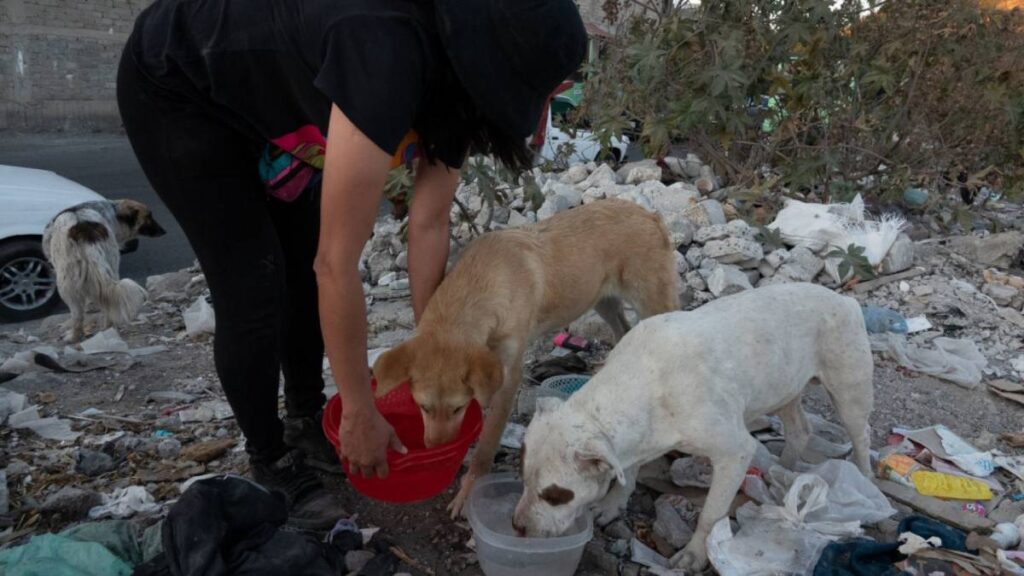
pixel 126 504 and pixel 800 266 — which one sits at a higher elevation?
pixel 126 504

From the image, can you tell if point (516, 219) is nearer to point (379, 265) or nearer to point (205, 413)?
point (379, 265)

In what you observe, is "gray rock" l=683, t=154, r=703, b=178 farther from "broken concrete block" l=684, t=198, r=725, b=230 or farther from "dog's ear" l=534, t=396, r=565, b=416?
"dog's ear" l=534, t=396, r=565, b=416

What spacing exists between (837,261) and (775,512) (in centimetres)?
370

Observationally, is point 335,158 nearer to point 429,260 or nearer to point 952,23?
point 429,260

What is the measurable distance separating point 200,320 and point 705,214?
4.27m

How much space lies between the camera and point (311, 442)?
3.40 metres

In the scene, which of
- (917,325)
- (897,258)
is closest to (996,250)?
(897,258)

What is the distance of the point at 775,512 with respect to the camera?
3.07 m

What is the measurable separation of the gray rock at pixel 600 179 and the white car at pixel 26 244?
4612 millimetres

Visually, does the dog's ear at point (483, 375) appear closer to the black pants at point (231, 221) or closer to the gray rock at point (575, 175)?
the black pants at point (231, 221)

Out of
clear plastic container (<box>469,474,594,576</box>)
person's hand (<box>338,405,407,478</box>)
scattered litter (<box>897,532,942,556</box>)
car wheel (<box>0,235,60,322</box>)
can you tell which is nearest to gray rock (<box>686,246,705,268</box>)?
scattered litter (<box>897,532,942,556</box>)

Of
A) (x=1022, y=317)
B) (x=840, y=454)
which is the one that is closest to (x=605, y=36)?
(x=1022, y=317)

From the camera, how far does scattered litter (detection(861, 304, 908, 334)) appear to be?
537 centimetres

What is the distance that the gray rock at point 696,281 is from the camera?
582 centimetres
